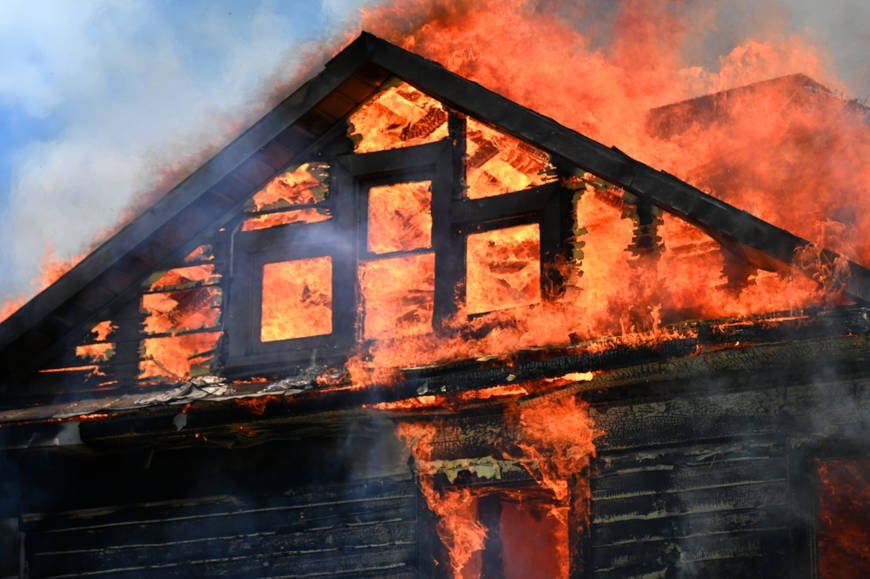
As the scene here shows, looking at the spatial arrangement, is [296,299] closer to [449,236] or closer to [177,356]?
[177,356]

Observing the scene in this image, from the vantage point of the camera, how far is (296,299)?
28.8ft

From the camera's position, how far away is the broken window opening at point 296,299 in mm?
8602

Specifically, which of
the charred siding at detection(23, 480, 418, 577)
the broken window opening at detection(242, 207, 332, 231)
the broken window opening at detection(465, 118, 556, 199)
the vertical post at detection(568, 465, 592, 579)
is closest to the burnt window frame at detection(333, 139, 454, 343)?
the broken window opening at detection(465, 118, 556, 199)

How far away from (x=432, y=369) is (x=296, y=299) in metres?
2.44

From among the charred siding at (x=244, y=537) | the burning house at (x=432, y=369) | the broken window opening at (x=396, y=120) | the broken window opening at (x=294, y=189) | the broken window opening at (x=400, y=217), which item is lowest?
the charred siding at (x=244, y=537)

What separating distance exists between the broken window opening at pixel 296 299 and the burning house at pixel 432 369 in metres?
0.03

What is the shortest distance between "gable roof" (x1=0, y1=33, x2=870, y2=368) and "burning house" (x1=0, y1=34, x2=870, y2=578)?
0.09 feet

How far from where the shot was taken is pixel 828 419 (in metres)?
6.70

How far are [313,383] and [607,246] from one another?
254 cm

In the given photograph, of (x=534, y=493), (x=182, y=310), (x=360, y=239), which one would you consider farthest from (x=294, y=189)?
(x=534, y=493)

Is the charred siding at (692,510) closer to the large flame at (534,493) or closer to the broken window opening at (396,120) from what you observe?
the large flame at (534,493)

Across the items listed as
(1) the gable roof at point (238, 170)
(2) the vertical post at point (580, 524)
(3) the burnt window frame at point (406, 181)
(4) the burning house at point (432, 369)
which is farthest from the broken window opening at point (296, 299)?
(2) the vertical post at point (580, 524)

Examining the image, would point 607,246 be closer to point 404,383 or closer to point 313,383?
point 404,383

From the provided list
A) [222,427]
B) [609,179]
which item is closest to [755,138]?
[609,179]
